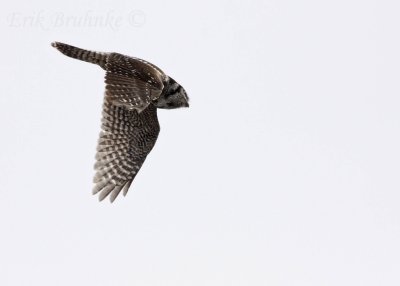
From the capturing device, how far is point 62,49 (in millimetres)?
19109

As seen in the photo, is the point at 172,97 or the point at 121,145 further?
the point at 172,97

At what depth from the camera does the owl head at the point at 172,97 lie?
19.8m

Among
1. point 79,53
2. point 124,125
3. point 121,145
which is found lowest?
point 121,145

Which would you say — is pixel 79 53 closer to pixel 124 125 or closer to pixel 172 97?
pixel 124 125

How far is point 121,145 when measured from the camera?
64.0 feet

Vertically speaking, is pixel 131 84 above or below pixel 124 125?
above

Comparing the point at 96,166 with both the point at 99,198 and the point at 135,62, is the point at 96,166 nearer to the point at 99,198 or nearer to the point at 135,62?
the point at 99,198

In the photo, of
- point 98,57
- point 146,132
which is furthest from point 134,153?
point 98,57

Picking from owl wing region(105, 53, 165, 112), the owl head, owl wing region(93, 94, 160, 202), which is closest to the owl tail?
owl wing region(105, 53, 165, 112)

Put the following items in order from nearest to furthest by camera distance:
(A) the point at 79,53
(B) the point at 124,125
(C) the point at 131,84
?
(C) the point at 131,84 → (A) the point at 79,53 → (B) the point at 124,125

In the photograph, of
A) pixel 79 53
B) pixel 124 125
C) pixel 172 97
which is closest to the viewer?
pixel 79 53

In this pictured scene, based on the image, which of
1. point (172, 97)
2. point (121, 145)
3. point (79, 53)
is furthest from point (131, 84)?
point (172, 97)

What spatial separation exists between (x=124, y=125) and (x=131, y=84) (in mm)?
1904

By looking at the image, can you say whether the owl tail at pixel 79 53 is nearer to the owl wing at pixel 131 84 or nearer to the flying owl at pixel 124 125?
the flying owl at pixel 124 125
